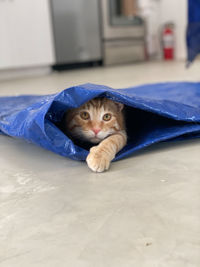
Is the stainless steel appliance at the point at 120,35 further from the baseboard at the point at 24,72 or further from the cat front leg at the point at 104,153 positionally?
the cat front leg at the point at 104,153

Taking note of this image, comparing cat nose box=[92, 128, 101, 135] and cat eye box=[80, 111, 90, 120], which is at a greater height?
cat eye box=[80, 111, 90, 120]

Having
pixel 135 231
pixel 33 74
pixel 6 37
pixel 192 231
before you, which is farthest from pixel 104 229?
pixel 33 74

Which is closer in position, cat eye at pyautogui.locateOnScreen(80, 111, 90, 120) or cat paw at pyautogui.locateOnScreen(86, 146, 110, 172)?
cat paw at pyautogui.locateOnScreen(86, 146, 110, 172)

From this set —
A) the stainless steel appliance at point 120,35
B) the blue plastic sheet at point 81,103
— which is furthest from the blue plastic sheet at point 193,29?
the stainless steel appliance at point 120,35

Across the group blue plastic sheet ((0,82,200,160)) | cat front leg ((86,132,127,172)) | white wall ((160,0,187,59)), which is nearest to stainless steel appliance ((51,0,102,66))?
white wall ((160,0,187,59))

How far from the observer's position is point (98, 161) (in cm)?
97

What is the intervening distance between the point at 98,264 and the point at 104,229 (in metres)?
0.11

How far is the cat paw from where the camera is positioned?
0.97 m

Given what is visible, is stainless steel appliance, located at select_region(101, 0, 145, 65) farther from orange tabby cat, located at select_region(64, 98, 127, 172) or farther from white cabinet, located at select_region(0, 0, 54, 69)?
orange tabby cat, located at select_region(64, 98, 127, 172)

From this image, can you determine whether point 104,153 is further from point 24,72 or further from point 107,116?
point 24,72

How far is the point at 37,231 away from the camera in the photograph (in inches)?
26.5

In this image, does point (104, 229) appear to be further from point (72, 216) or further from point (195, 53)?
point (195, 53)

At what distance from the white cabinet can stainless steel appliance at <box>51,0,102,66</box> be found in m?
0.15

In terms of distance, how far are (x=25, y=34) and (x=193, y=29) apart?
214cm
